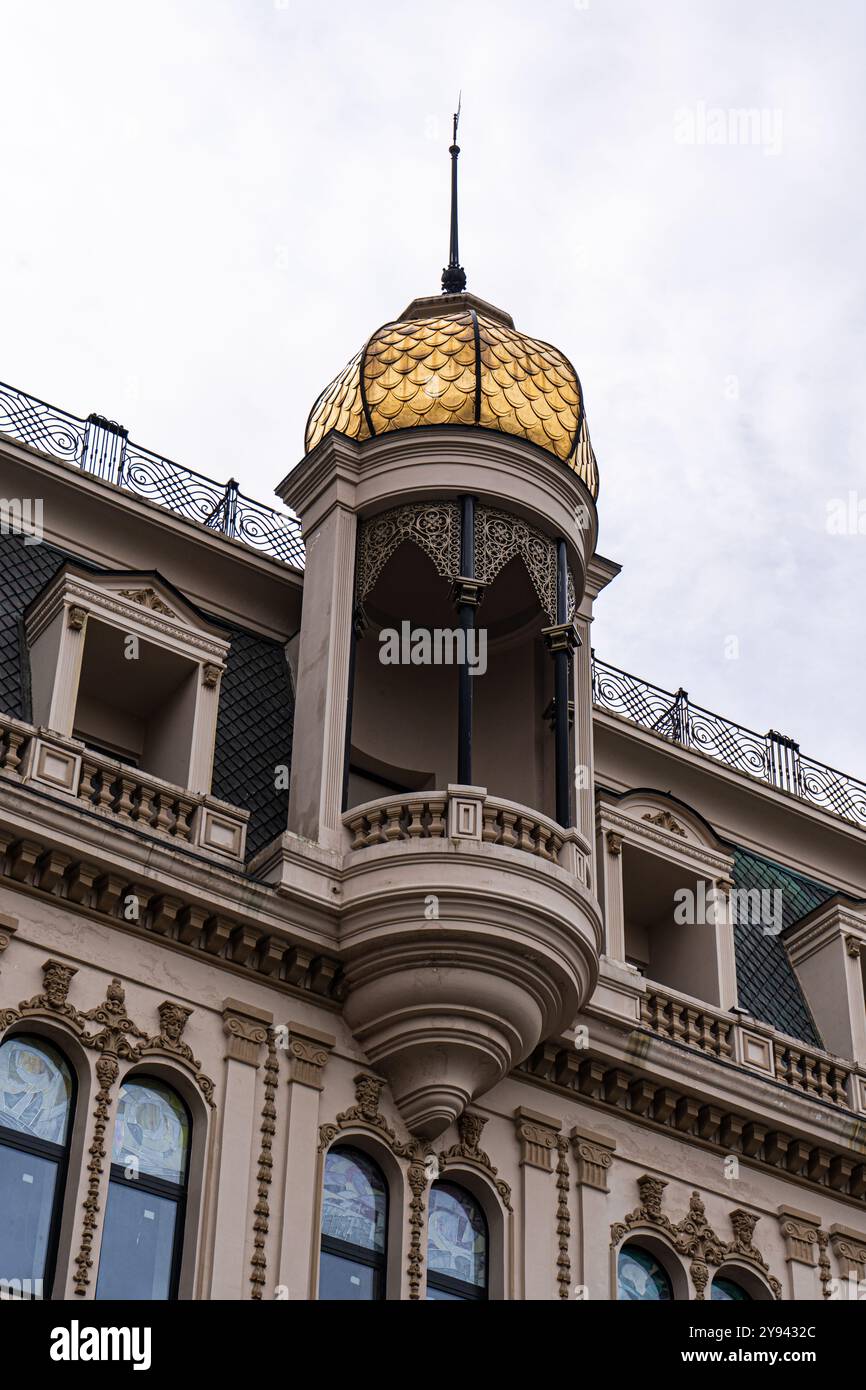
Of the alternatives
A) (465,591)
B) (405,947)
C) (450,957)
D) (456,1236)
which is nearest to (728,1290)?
(456,1236)

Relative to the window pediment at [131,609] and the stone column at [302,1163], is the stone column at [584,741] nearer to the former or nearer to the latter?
the stone column at [302,1163]

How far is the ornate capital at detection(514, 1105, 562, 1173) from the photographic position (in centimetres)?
2208

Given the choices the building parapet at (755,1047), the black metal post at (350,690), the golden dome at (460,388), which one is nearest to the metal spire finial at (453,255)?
the golden dome at (460,388)

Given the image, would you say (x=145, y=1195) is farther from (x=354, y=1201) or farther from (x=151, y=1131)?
(x=354, y=1201)

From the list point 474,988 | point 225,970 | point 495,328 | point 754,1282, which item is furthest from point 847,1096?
point 495,328

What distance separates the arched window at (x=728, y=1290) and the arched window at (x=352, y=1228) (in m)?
3.98

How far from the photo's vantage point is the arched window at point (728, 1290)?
23.1m

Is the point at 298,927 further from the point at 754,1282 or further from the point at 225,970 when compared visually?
the point at 754,1282

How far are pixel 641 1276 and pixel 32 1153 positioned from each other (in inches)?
256

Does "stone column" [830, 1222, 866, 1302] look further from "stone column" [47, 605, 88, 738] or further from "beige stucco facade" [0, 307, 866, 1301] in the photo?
"stone column" [47, 605, 88, 738]

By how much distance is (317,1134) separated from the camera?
20797mm

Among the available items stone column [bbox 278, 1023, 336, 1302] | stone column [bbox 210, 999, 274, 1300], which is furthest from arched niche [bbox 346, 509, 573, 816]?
stone column [bbox 210, 999, 274, 1300]
